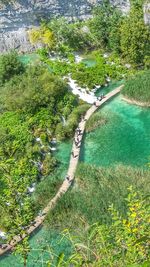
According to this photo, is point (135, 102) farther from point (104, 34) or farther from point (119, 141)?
point (104, 34)

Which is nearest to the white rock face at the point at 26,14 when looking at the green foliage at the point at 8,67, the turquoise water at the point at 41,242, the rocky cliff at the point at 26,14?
the rocky cliff at the point at 26,14

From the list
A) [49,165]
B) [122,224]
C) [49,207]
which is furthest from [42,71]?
[122,224]

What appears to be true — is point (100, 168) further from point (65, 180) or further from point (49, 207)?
point (49, 207)

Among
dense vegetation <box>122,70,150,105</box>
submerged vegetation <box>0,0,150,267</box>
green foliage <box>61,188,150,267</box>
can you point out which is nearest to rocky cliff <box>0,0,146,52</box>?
submerged vegetation <box>0,0,150,267</box>

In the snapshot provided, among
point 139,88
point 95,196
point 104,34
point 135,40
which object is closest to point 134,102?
point 139,88

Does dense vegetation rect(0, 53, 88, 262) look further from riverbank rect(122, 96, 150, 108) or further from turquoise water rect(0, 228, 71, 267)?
turquoise water rect(0, 228, 71, 267)

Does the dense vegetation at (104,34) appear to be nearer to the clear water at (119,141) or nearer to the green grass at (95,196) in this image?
the clear water at (119,141)
